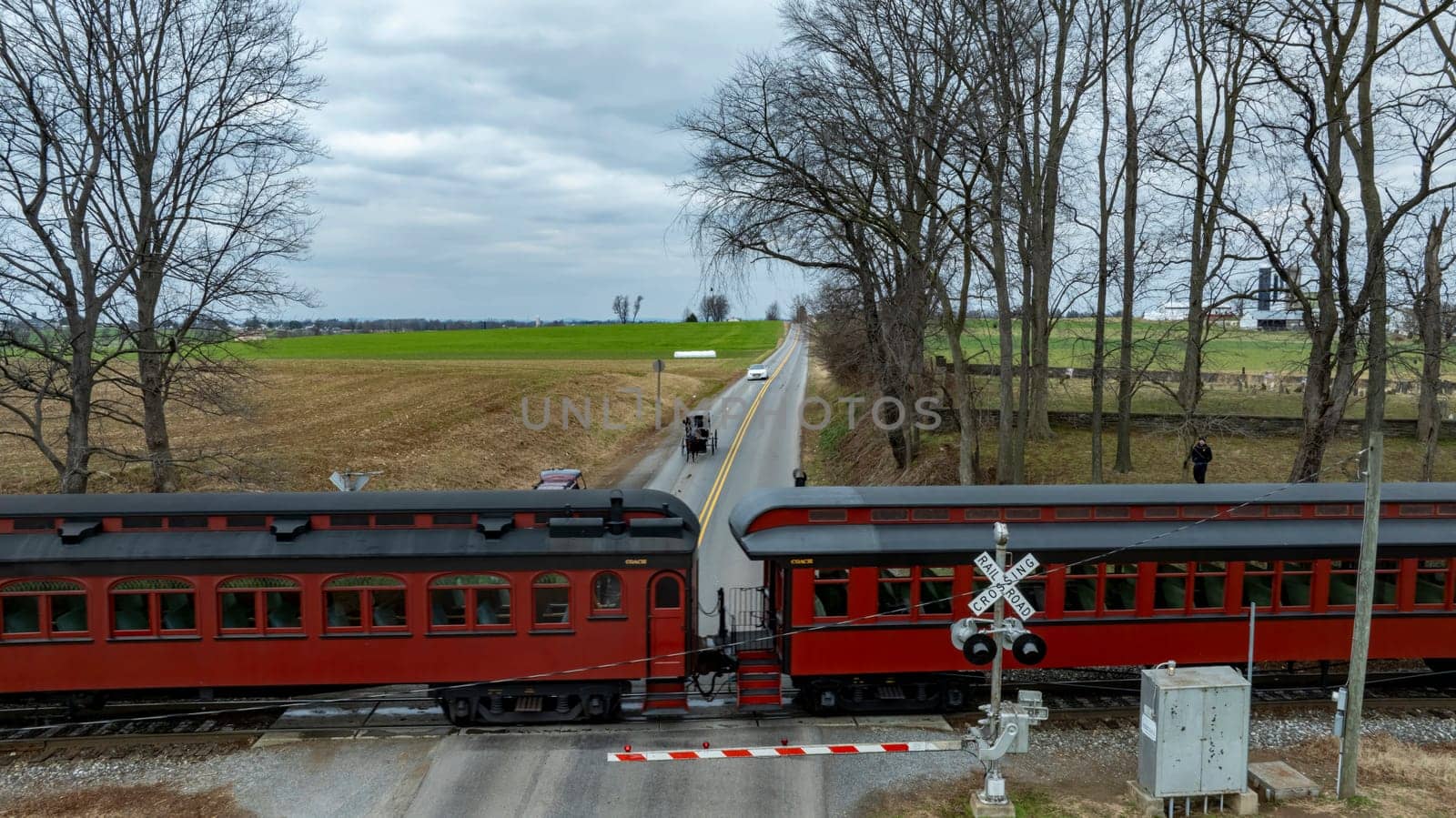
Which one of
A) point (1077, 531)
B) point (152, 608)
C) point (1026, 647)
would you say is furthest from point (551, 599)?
point (1077, 531)

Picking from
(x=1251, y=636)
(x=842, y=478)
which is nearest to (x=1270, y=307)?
(x=1251, y=636)

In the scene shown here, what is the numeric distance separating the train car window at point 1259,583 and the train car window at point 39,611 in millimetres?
16629

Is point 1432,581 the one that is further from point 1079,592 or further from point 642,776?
point 642,776

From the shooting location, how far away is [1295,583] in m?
13.2

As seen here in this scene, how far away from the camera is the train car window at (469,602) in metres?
12.2

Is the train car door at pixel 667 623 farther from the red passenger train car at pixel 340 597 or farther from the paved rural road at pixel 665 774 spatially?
the paved rural road at pixel 665 774

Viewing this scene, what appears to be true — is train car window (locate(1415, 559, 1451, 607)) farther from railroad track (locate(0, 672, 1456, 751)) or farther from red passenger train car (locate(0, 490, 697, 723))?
red passenger train car (locate(0, 490, 697, 723))

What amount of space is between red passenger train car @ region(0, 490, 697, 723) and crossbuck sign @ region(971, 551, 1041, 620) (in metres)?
4.22

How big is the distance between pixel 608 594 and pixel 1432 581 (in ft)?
41.0

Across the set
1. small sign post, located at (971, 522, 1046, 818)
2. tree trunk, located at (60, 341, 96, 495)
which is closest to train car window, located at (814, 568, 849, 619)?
small sign post, located at (971, 522, 1046, 818)

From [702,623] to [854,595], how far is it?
17.2 ft

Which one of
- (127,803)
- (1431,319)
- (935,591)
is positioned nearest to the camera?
(127,803)

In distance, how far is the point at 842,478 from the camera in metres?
34.6

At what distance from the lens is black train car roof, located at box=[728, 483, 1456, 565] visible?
12.3 m
